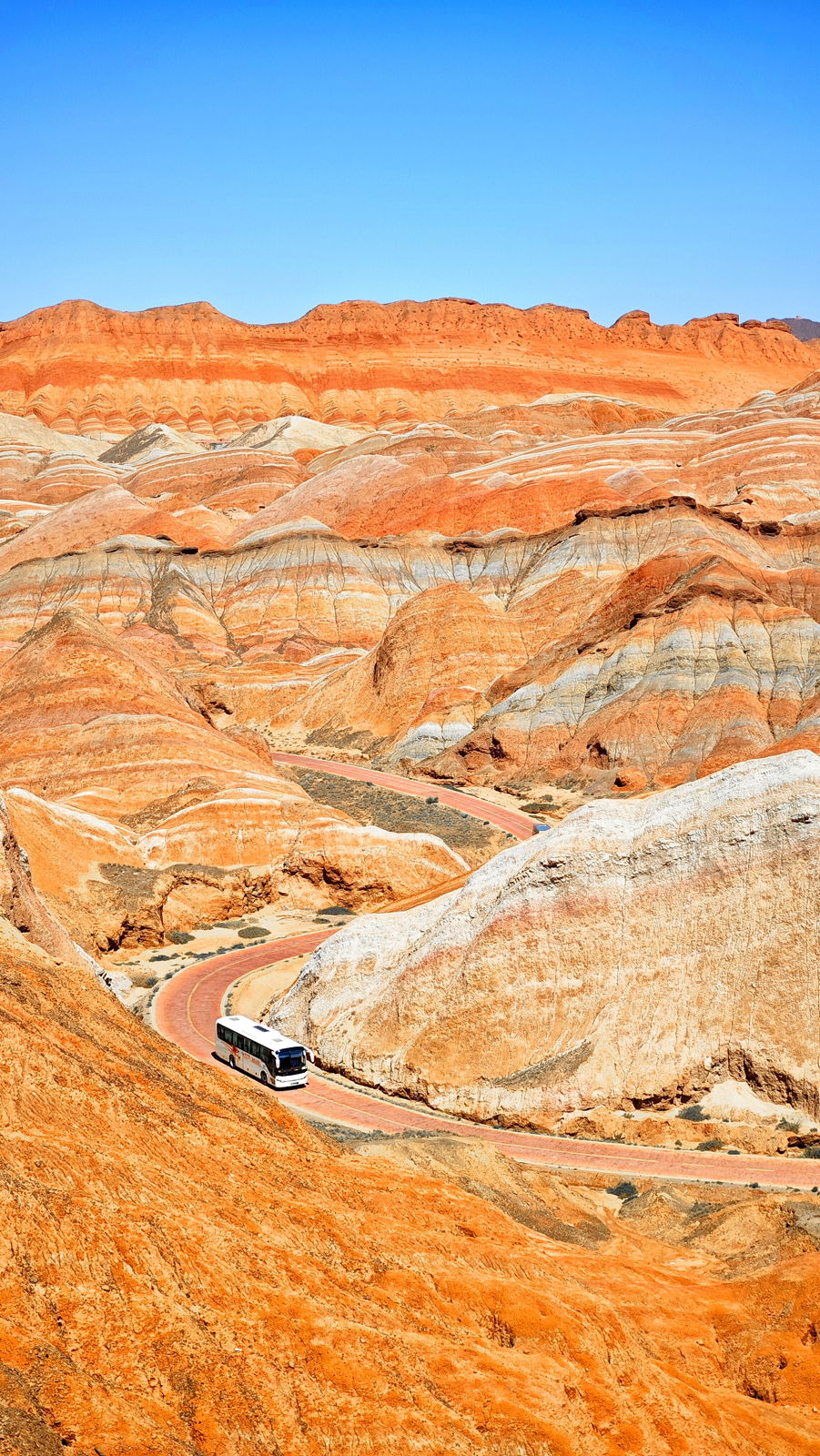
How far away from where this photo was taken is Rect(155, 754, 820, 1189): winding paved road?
84.4ft

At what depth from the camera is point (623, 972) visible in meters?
29.9

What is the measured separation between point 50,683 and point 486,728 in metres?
27.1

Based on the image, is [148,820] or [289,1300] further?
[148,820]

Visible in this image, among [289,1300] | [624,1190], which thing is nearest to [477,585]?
[624,1190]

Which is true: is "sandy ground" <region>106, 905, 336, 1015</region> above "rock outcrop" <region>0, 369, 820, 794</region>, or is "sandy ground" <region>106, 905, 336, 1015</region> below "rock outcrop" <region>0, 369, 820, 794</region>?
below

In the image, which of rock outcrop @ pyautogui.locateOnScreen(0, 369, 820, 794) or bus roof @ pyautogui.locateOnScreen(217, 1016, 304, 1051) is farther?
rock outcrop @ pyautogui.locateOnScreen(0, 369, 820, 794)

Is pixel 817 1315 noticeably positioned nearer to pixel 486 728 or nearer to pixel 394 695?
pixel 486 728

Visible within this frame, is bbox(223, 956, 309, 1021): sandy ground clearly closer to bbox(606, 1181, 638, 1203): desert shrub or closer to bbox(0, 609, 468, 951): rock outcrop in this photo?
bbox(0, 609, 468, 951): rock outcrop

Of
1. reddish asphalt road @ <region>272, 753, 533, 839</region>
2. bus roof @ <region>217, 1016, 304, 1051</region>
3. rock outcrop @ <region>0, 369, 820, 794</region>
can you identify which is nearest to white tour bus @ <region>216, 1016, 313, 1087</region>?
bus roof @ <region>217, 1016, 304, 1051</region>

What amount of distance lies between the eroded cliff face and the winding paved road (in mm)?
3836

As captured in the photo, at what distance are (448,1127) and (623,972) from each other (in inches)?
215

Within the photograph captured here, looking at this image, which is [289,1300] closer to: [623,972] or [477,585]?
[623,972]

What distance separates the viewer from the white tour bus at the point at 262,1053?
1196 inches

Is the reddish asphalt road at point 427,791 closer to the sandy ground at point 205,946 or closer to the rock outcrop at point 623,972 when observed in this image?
the sandy ground at point 205,946
